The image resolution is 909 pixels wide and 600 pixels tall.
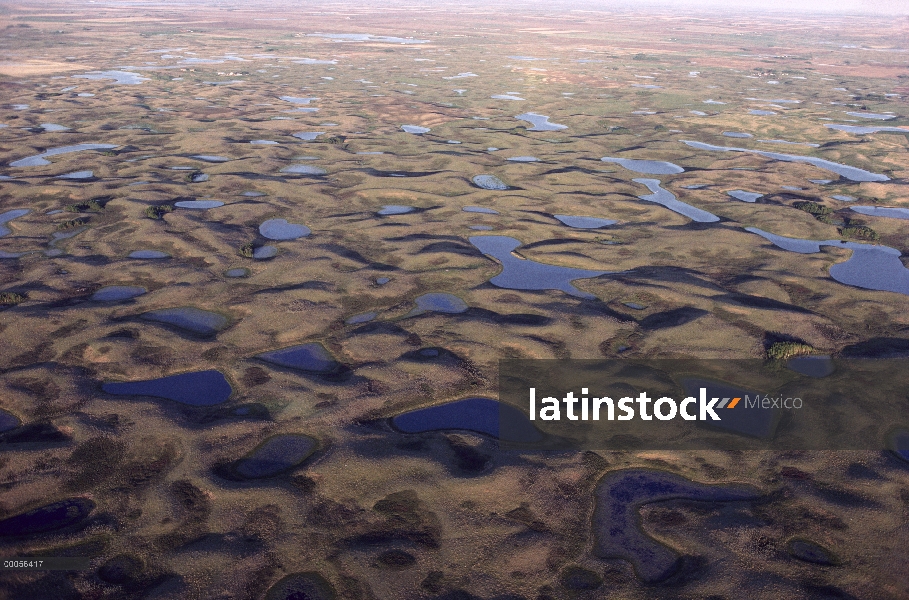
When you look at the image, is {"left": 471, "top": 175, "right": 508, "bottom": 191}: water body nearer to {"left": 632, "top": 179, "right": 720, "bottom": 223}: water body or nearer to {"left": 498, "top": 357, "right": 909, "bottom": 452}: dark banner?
{"left": 632, "top": 179, "right": 720, "bottom": 223}: water body

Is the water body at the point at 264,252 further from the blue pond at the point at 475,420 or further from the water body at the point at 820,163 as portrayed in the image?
the water body at the point at 820,163

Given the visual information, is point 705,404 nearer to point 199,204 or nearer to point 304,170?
point 199,204

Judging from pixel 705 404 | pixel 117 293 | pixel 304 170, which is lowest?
pixel 705 404

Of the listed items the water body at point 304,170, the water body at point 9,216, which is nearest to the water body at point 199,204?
the water body at point 304,170

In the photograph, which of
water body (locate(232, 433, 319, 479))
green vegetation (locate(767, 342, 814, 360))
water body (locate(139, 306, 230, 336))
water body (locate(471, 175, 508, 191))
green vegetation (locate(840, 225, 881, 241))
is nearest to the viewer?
water body (locate(232, 433, 319, 479))

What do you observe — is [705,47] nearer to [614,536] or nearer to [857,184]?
[857,184]

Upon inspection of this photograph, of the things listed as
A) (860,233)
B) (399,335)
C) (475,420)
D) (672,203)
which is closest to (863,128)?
(860,233)

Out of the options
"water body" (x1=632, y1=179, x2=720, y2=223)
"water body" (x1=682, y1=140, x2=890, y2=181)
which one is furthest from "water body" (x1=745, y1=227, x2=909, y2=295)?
"water body" (x1=682, y1=140, x2=890, y2=181)
